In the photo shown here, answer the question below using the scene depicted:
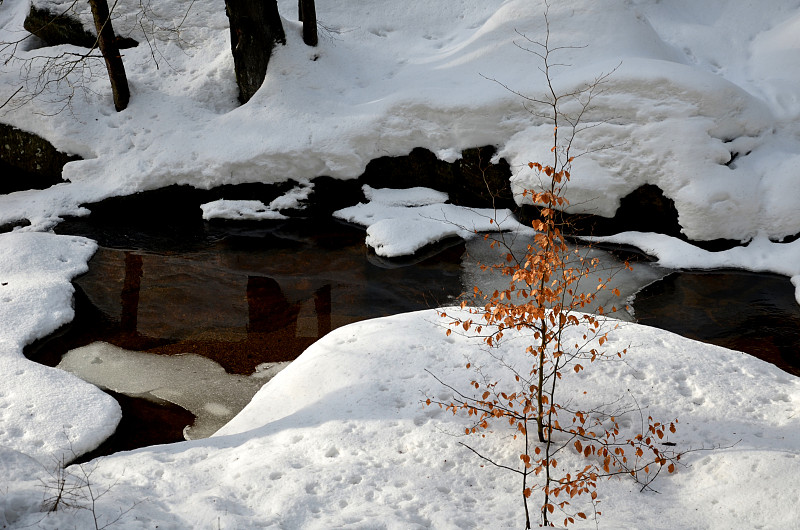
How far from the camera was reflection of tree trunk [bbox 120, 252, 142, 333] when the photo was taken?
818cm

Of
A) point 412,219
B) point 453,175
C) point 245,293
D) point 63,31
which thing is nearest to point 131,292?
point 245,293

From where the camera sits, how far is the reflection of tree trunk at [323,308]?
7.93m

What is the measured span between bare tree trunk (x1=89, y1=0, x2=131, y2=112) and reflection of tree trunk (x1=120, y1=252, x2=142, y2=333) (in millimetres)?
4003

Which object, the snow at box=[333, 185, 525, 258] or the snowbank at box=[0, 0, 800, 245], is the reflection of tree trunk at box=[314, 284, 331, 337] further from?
the snowbank at box=[0, 0, 800, 245]

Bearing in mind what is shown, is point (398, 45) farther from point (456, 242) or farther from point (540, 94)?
point (456, 242)

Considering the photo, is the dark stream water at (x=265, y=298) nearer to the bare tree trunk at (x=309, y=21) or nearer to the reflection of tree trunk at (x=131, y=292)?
the reflection of tree trunk at (x=131, y=292)

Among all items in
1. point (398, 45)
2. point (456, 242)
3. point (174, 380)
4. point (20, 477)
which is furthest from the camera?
point (398, 45)

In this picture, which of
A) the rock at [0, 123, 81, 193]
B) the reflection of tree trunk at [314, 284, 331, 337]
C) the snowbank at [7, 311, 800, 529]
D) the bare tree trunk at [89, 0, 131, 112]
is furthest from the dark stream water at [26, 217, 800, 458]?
the bare tree trunk at [89, 0, 131, 112]

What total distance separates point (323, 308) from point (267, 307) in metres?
0.73

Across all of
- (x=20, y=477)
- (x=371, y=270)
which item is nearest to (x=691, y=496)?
(x=20, y=477)

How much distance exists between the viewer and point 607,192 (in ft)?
32.6

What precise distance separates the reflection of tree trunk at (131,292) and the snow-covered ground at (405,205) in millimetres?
709

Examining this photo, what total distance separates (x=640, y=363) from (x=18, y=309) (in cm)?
700

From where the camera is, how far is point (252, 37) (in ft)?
39.7
